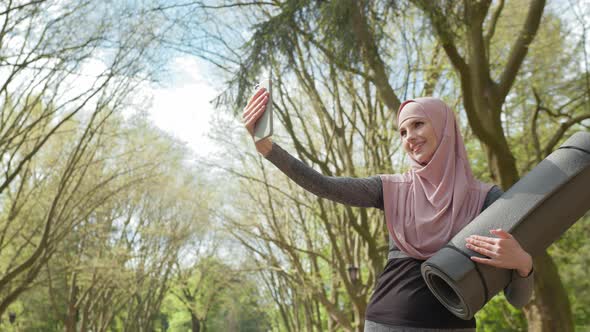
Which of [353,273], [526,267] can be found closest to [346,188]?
[526,267]

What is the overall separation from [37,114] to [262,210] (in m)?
5.74

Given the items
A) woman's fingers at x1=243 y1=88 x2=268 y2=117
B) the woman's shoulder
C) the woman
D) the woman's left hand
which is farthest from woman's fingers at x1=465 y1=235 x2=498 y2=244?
woman's fingers at x1=243 y1=88 x2=268 y2=117

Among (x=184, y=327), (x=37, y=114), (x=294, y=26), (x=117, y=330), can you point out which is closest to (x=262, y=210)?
(x=37, y=114)

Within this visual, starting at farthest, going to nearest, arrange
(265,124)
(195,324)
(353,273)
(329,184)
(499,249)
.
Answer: (195,324) < (353,273) < (329,184) < (265,124) < (499,249)

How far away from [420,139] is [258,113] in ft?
2.01

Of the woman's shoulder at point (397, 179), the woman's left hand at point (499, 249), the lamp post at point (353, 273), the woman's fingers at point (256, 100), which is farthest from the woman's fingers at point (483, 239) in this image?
the lamp post at point (353, 273)

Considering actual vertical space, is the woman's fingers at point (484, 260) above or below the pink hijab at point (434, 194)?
below

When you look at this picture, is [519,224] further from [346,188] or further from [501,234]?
[346,188]

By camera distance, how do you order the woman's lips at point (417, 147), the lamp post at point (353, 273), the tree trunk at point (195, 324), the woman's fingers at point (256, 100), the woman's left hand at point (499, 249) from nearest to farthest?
1. the woman's left hand at point (499, 249)
2. the woman's fingers at point (256, 100)
3. the woman's lips at point (417, 147)
4. the lamp post at point (353, 273)
5. the tree trunk at point (195, 324)

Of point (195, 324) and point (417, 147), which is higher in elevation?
point (195, 324)

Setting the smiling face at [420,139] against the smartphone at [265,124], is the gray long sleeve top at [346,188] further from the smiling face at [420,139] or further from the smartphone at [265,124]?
the smiling face at [420,139]

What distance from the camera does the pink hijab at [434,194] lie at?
6.28ft

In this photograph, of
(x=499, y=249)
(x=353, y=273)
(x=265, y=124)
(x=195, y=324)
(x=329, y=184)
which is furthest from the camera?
(x=195, y=324)

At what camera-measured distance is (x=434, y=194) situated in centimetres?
195
